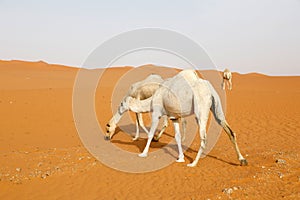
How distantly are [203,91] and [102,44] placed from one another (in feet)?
12.9

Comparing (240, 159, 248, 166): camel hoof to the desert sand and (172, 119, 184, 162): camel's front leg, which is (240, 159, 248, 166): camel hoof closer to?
the desert sand

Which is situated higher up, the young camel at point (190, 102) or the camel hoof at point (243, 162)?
the young camel at point (190, 102)

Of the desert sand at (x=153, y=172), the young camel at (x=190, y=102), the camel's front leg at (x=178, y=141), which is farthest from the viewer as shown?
the camel's front leg at (x=178, y=141)

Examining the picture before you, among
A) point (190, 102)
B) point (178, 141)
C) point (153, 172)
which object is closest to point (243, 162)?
point (178, 141)

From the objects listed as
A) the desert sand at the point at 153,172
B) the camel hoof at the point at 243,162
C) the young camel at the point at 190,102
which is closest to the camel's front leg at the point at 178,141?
the young camel at the point at 190,102

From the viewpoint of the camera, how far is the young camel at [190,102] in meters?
7.36

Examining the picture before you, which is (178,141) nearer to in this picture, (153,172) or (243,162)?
(153,172)

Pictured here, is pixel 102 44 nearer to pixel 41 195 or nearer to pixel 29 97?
pixel 41 195

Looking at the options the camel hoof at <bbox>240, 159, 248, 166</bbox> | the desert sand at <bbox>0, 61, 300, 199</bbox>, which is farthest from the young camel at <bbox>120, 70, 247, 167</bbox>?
the desert sand at <bbox>0, 61, 300, 199</bbox>

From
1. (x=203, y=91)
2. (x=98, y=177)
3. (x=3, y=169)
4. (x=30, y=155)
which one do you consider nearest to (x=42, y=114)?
(x=30, y=155)

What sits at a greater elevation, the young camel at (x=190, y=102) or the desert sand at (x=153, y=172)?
the young camel at (x=190, y=102)

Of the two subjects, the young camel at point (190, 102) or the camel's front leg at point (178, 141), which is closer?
the young camel at point (190, 102)

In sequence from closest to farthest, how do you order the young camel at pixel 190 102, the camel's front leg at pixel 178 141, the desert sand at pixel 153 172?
the desert sand at pixel 153 172
the young camel at pixel 190 102
the camel's front leg at pixel 178 141

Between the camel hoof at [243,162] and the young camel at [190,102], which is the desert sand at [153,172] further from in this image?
the young camel at [190,102]
